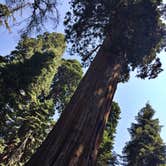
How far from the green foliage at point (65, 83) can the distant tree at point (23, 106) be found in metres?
3.80

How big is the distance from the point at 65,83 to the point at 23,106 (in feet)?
28.2

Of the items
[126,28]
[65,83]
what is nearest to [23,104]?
[65,83]

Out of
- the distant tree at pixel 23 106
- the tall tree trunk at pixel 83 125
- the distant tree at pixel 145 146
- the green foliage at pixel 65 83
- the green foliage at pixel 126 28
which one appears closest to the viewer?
the tall tree trunk at pixel 83 125

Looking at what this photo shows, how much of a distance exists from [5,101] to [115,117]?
27.0ft

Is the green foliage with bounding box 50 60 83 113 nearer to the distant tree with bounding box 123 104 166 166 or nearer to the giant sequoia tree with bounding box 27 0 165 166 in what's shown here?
the distant tree with bounding box 123 104 166 166

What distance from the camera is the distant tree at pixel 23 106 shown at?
66.6 ft

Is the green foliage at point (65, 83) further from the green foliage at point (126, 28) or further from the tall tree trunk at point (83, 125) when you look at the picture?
the tall tree trunk at point (83, 125)

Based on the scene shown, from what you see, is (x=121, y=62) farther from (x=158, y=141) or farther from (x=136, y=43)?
(x=158, y=141)

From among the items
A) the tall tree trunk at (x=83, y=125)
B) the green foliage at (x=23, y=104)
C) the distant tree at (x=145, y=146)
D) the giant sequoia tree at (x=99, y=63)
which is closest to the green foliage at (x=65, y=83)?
the green foliage at (x=23, y=104)

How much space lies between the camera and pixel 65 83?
1240 inches

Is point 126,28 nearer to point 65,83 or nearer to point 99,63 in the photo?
point 99,63

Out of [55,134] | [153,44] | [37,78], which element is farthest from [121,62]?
[37,78]

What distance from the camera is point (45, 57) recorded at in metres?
26.0

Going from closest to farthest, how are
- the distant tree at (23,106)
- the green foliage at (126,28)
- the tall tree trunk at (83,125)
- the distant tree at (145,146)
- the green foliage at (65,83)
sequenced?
the tall tree trunk at (83,125) → the green foliage at (126,28) → the distant tree at (23,106) → the distant tree at (145,146) → the green foliage at (65,83)
